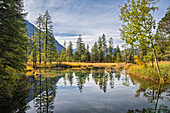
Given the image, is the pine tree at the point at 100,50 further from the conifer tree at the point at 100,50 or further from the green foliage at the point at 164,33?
the green foliage at the point at 164,33

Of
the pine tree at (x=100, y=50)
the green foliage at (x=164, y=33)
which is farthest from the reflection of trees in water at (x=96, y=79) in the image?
the pine tree at (x=100, y=50)

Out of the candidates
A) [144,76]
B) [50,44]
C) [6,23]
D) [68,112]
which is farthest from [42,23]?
[68,112]

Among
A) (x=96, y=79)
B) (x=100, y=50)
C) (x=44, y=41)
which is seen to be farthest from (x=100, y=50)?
(x=96, y=79)

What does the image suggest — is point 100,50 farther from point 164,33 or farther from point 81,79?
point 81,79

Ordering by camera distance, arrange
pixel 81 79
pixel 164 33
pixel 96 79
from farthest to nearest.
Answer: pixel 164 33 → pixel 81 79 → pixel 96 79

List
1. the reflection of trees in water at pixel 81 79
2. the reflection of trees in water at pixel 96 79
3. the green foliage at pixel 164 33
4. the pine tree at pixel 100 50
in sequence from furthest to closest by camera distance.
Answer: the pine tree at pixel 100 50 → the green foliage at pixel 164 33 → the reflection of trees in water at pixel 96 79 → the reflection of trees in water at pixel 81 79

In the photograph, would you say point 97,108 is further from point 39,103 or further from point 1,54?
point 1,54

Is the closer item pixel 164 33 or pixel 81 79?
pixel 81 79

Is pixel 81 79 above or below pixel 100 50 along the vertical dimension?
below

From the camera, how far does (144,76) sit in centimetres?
1725

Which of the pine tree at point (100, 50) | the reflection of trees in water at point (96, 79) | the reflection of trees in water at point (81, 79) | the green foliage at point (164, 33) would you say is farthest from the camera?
the pine tree at point (100, 50)

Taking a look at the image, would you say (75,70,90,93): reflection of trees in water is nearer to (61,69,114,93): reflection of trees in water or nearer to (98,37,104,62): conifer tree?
(61,69,114,93): reflection of trees in water

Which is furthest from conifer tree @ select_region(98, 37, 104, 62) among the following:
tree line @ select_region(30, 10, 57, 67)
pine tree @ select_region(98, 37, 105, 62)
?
tree line @ select_region(30, 10, 57, 67)

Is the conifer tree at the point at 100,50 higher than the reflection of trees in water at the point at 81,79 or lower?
higher
